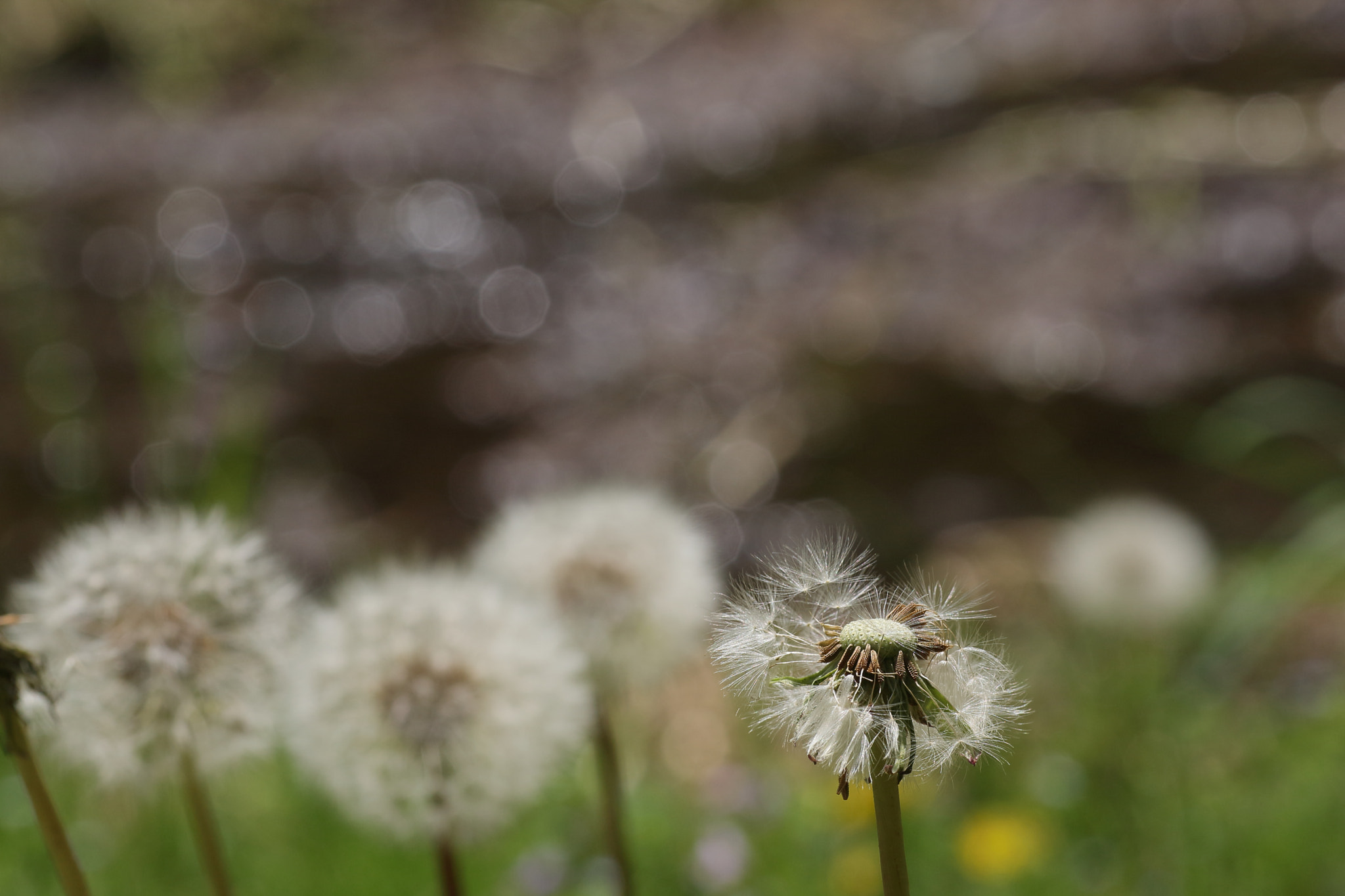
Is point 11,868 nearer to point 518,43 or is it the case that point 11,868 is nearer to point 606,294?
point 606,294

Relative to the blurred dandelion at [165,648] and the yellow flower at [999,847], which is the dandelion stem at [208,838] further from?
the yellow flower at [999,847]

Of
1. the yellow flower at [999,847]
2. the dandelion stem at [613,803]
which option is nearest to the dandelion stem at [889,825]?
the dandelion stem at [613,803]

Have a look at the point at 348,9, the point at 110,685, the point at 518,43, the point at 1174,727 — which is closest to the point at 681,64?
the point at 518,43

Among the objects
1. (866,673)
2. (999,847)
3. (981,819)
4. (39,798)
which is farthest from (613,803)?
(981,819)

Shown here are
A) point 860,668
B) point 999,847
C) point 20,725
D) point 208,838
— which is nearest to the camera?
point 860,668

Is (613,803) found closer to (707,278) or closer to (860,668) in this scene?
(860,668)

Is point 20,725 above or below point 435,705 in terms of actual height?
below
